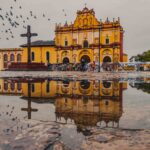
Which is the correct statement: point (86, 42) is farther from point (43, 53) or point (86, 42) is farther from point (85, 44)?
point (43, 53)

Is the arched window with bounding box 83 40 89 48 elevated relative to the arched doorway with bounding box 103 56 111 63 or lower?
elevated

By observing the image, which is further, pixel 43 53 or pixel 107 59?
pixel 43 53

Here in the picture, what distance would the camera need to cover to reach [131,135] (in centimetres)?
260

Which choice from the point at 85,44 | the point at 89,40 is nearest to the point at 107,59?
the point at 89,40

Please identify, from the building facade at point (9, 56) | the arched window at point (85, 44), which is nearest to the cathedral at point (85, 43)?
the arched window at point (85, 44)

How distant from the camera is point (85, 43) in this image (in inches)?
2046

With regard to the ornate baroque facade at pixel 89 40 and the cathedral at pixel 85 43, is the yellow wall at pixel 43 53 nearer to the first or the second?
Result: the cathedral at pixel 85 43

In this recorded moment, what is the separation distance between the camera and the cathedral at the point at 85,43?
49.9m

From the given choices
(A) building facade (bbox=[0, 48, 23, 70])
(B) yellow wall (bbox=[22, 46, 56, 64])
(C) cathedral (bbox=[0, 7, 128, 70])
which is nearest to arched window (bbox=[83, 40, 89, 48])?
(C) cathedral (bbox=[0, 7, 128, 70])

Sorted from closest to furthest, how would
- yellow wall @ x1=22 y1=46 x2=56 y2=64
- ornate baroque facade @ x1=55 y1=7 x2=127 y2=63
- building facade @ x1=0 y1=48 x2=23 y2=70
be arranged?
ornate baroque facade @ x1=55 y1=7 x2=127 y2=63 → yellow wall @ x1=22 y1=46 x2=56 y2=64 → building facade @ x1=0 y1=48 x2=23 y2=70

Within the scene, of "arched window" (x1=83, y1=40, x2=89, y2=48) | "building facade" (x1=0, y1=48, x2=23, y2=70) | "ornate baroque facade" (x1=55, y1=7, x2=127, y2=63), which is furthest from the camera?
"building facade" (x1=0, y1=48, x2=23, y2=70)

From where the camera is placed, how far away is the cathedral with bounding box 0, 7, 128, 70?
49.9 m

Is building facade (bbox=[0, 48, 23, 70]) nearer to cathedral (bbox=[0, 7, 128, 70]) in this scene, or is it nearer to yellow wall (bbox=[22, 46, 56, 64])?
yellow wall (bbox=[22, 46, 56, 64])

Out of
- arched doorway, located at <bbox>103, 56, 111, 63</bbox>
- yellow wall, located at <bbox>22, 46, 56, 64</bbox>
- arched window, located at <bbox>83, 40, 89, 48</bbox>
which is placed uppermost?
arched window, located at <bbox>83, 40, 89, 48</bbox>
